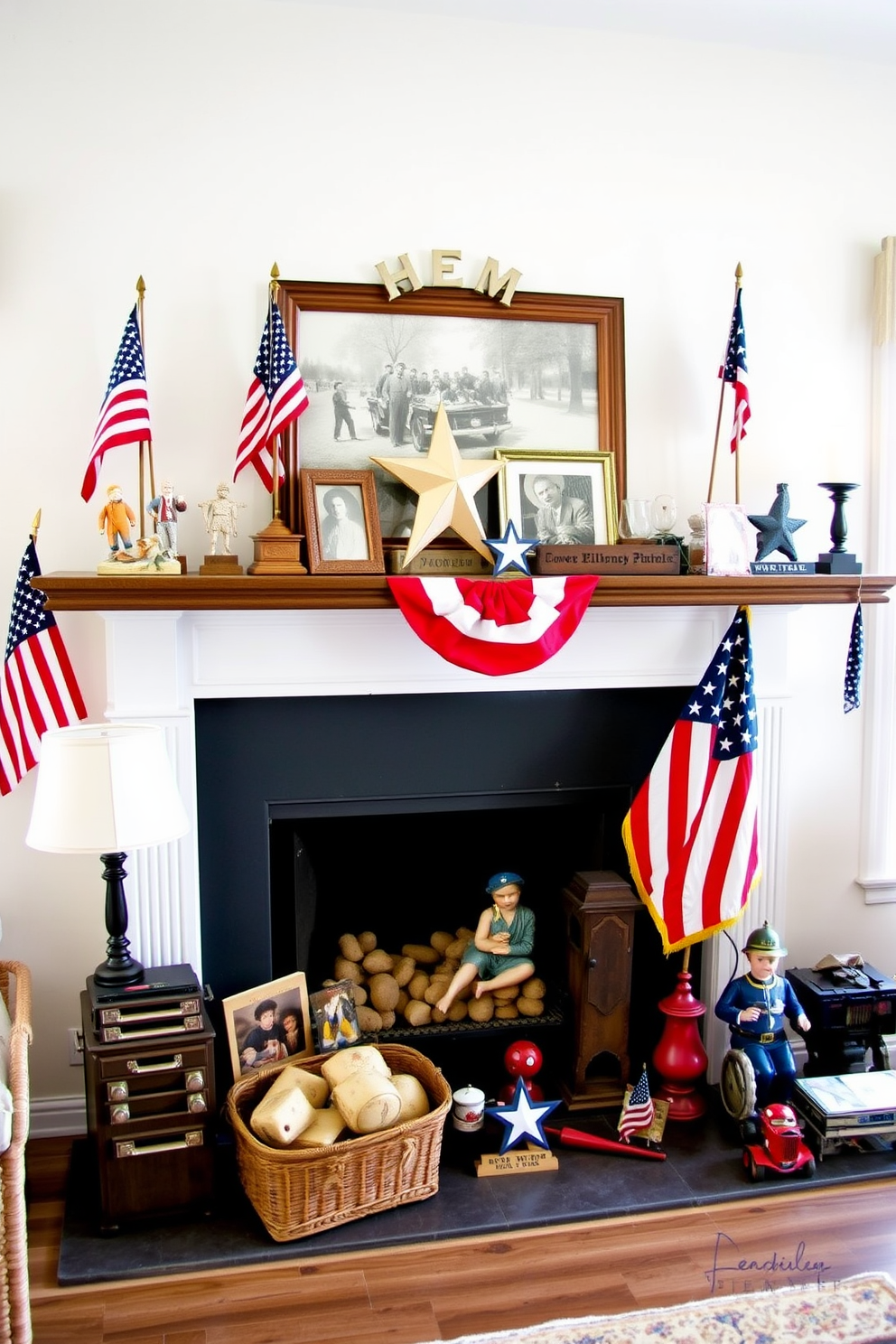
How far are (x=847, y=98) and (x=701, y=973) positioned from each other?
254 cm

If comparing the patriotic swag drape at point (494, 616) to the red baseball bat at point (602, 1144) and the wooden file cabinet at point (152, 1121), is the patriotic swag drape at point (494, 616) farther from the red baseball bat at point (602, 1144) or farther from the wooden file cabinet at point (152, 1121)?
the red baseball bat at point (602, 1144)

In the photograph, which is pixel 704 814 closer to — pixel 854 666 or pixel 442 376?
pixel 854 666

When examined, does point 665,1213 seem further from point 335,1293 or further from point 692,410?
point 692,410

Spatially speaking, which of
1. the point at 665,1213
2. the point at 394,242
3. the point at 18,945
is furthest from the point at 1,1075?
the point at 394,242

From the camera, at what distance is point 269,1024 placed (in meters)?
2.68

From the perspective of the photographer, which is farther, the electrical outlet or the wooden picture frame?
the electrical outlet

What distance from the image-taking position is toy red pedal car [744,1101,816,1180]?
8.45 ft

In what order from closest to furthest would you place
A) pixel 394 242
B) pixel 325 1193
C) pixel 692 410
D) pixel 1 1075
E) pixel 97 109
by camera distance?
pixel 1 1075 → pixel 325 1193 → pixel 97 109 → pixel 394 242 → pixel 692 410

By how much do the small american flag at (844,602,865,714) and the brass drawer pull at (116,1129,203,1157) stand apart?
2.08 metres

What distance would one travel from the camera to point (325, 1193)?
7.70 ft

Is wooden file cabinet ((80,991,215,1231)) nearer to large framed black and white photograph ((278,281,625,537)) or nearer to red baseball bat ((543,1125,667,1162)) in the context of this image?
red baseball bat ((543,1125,667,1162))

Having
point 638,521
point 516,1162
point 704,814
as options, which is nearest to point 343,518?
point 638,521

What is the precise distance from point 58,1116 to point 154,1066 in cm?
63

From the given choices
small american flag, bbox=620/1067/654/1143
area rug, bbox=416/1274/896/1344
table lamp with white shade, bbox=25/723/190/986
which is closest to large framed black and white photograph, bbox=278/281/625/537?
table lamp with white shade, bbox=25/723/190/986
